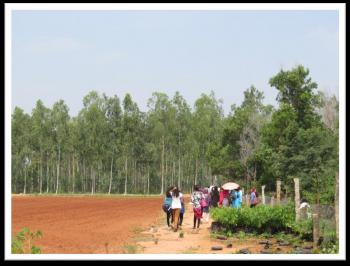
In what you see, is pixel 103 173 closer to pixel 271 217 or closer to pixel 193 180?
pixel 193 180

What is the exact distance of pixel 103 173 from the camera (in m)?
86.4

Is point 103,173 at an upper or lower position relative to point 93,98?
lower

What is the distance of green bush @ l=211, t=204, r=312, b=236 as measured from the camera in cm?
1739

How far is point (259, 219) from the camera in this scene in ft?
57.3

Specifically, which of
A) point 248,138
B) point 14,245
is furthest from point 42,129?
point 14,245

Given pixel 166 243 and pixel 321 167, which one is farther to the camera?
pixel 321 167

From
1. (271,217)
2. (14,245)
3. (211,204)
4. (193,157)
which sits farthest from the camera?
(193,157)

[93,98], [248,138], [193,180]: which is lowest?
[193,180]

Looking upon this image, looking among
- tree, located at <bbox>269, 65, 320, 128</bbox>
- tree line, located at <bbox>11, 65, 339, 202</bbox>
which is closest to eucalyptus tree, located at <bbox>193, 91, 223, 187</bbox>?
tree line, located at <bbox>11, 65, 339, 202</bbox>

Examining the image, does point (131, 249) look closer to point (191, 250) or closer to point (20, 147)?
point (191, 250)

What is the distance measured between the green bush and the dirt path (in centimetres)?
70

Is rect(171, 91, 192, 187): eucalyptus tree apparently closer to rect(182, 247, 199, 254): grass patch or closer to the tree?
the tree
